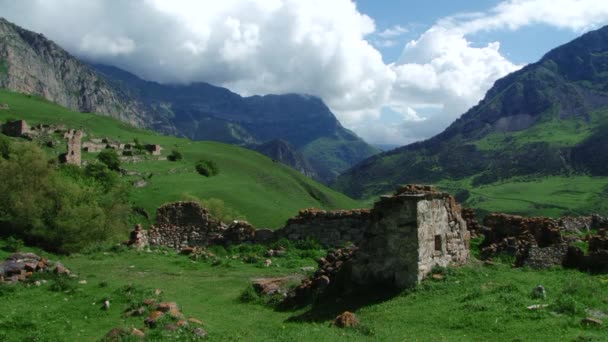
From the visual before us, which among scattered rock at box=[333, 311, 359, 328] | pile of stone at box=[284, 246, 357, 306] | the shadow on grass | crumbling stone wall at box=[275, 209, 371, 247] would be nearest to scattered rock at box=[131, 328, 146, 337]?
the shadow on grass

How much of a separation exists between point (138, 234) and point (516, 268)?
2050 centimetres

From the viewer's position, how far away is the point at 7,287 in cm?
1814

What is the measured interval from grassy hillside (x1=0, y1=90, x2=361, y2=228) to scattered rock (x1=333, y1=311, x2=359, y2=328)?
71.1 metres

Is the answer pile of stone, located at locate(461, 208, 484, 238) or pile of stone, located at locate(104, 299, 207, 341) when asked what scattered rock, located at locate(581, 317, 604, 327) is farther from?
pile of stone, located at locate(461, 208, 484, 238)

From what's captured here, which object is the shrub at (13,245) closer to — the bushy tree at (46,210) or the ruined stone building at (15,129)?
the bushy tree at (46,210)

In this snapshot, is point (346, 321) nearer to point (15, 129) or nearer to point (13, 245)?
point (13, 245)

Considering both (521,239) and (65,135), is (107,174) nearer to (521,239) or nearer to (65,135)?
(65,135)

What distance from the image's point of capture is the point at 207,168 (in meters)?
122

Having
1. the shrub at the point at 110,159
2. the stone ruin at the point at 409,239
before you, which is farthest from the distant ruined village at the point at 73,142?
the stone ruin at the point at 409,239

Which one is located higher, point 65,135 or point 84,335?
point 65,135

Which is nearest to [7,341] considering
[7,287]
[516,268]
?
[7,287]

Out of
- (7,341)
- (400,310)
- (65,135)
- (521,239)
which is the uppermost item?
(65,135)

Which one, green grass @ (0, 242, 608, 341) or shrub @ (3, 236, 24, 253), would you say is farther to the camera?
shrub @ (3, 236, 24, 253)

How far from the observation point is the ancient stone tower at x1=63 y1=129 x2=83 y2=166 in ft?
317
